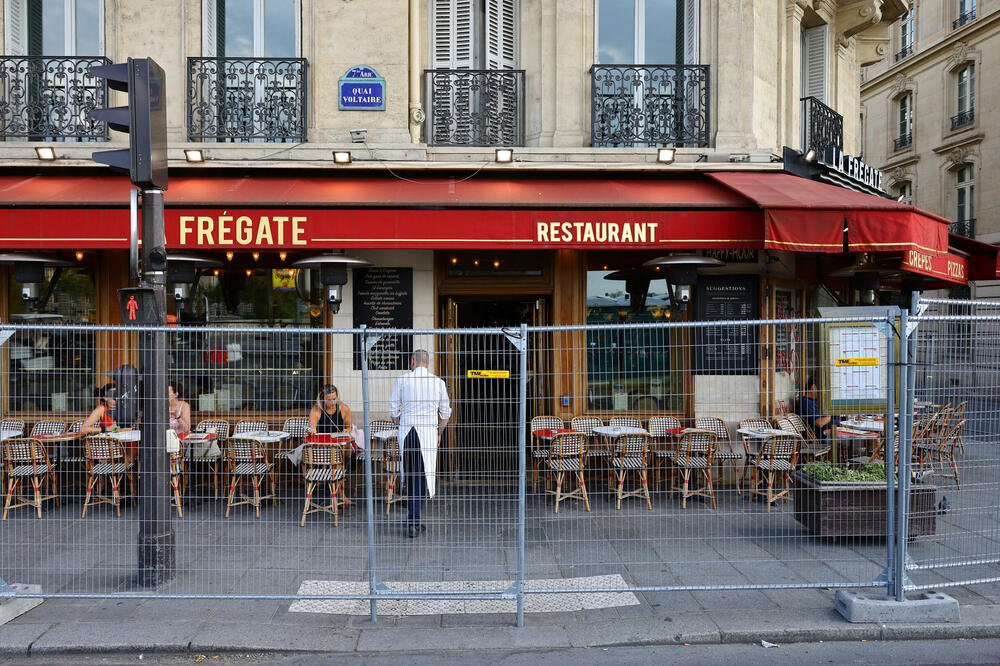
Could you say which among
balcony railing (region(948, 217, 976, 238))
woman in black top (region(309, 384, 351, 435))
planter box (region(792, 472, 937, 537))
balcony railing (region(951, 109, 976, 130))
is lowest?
planter box (region(792, 472, 937, 537))

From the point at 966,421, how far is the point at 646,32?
21.4ft

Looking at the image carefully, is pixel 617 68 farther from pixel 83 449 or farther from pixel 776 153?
pixel 83 449

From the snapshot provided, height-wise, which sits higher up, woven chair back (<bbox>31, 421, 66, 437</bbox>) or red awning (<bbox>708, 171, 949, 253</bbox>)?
red awning (<bbox>708, 171, 949, 253</bbox>)

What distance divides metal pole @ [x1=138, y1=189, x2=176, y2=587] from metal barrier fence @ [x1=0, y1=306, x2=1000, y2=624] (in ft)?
0.23

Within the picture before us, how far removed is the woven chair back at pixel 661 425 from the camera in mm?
7762

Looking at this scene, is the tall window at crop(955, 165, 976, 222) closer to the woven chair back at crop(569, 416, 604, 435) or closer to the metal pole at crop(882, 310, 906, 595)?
the woven chair back at crop(569, 416, 604, 435)

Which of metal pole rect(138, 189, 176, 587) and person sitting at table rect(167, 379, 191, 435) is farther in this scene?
person sitting at table rect(167, 379, 191, 435)

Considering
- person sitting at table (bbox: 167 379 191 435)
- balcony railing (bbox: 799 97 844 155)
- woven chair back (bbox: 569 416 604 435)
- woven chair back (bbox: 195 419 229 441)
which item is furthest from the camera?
balcony railing (bbox: 799 97 844 155)

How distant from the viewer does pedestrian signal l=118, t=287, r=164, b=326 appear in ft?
18.4

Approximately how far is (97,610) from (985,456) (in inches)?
271

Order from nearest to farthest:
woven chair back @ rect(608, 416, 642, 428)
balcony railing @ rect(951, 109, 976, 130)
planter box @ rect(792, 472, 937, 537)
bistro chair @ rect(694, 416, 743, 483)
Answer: planter box @ rect(792, 472, 937, 537), bistro chair @ rect(694, 416, 743, 483), woven chair back @ rect(608, 416, 642, 428), balcony railing @ rect(951, 109, 976, 130)

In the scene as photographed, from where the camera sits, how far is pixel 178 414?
8.11m

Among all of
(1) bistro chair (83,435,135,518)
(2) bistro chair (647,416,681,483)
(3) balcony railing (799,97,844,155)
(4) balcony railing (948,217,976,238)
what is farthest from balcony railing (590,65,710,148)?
(4) balcony railing (948,217,976,238)

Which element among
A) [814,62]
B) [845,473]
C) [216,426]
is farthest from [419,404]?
[814,62]
